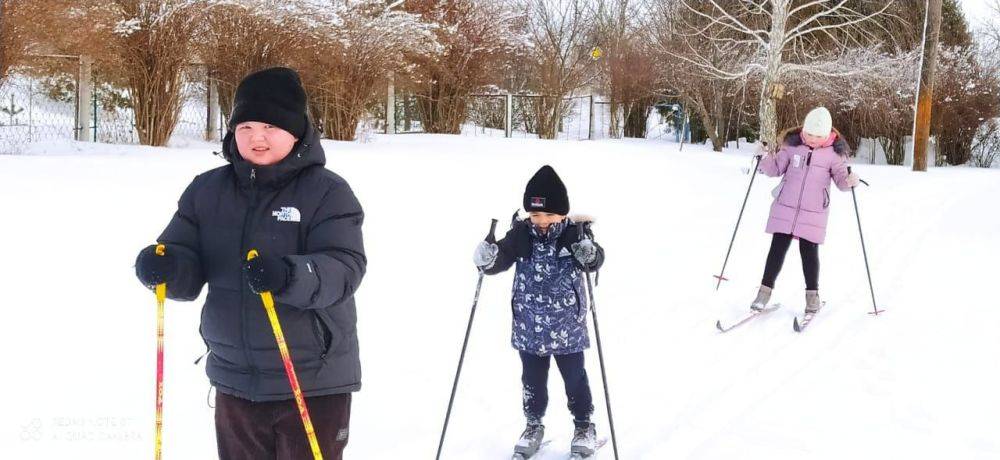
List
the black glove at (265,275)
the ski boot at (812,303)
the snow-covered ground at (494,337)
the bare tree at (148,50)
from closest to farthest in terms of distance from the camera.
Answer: the black glove at (265,275) → the snow-covered ground at (494,337) → the ski boot at (812,303) → the bare tree at (148,50)

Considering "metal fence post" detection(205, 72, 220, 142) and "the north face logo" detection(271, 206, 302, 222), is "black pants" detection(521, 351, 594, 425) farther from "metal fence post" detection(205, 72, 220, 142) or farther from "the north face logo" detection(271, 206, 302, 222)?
"metal fence post" detection(205, 72, 220, 142)

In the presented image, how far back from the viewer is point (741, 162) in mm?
19625

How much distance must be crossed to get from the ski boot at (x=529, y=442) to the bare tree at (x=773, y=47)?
11969 millimetres

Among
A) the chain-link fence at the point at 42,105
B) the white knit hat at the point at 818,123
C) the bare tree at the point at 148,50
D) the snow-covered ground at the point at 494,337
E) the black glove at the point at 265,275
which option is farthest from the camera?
the chain-link fence at the point at 42,105

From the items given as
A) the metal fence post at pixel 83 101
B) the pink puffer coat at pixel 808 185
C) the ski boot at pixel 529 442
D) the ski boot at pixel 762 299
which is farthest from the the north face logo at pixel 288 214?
the metal fence post at pixel 83 101

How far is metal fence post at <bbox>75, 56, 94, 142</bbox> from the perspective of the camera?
12555 mm

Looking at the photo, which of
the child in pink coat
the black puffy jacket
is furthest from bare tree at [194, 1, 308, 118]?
the black puffy jacket

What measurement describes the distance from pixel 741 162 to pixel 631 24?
12089 mm

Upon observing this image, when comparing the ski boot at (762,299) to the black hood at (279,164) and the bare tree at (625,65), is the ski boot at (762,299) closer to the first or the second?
the black hood at (279,164)

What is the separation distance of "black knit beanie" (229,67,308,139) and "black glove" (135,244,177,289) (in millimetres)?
445

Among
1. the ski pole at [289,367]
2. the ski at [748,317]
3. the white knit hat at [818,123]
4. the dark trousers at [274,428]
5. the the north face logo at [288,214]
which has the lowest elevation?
the ski at [748,317]

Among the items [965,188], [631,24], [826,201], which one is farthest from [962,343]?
[631,24]

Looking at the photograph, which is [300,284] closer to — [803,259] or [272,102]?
[272,102]

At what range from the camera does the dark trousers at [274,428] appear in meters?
2.56
